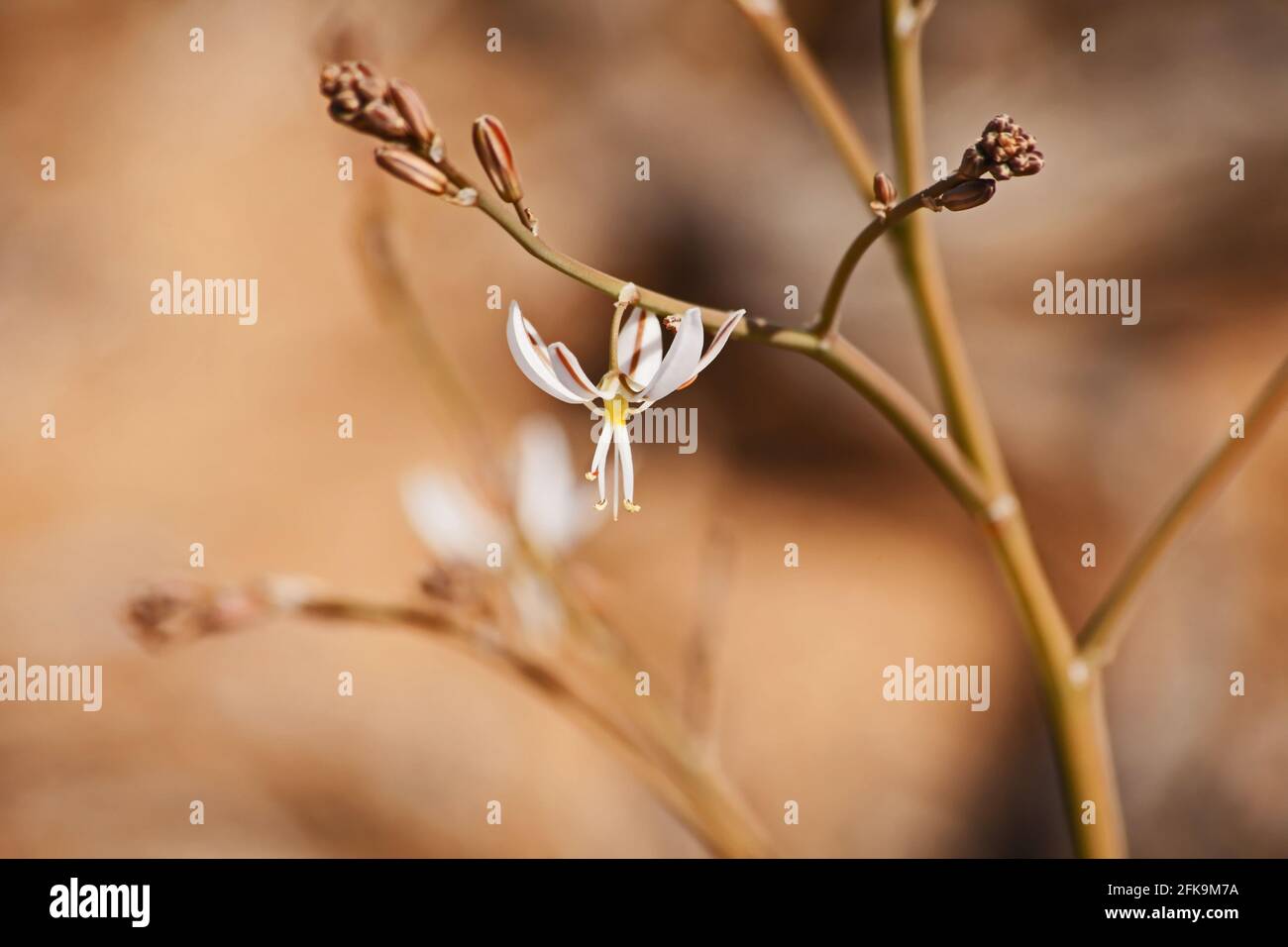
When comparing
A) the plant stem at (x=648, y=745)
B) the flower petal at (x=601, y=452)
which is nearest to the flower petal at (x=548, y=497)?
the plant stem at (x=648, y=745)

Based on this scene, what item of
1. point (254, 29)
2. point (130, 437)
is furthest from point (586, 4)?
point (130, 437)

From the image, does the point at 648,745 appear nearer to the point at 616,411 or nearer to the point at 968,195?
the point at 616,411

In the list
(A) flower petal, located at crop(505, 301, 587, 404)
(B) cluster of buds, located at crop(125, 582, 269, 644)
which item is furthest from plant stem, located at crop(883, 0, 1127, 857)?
(B) cluster of buds, located at crop(125, 582, 269, 644)

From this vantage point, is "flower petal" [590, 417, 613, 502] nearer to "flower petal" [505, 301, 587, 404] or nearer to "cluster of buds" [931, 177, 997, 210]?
"flower petal" [505, 301, 587, 404]

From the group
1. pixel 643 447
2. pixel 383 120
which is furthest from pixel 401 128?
pixel 643 447

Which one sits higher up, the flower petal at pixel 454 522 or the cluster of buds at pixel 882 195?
the cluster of buds at pixel 882 195

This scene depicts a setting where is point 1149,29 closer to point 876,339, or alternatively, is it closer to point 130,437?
point 876,339

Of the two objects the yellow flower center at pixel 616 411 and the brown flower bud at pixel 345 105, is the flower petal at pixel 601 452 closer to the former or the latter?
the yellow flower center at pixel 616 411
